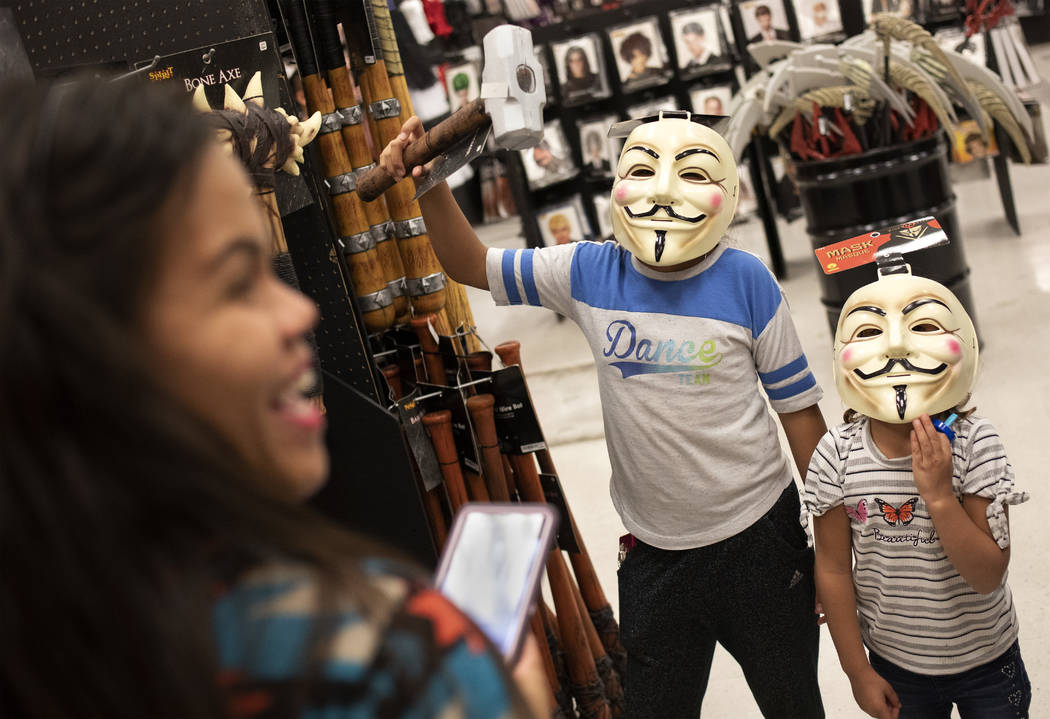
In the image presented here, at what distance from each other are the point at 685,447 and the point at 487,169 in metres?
7.02

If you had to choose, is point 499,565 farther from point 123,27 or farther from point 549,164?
point 549,164

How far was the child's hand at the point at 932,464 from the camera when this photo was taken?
1.54m

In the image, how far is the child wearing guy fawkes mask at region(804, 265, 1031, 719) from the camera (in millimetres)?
1579

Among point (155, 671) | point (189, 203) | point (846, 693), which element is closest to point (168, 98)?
point (189, 203)

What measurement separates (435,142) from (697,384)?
0.63 m

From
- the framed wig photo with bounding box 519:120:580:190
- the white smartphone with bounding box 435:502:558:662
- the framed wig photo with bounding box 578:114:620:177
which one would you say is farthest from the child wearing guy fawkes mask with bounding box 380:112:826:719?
the framed wig photo with bounding box 578:114:620:177

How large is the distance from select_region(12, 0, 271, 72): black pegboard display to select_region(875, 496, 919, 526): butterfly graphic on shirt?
4.47 ft

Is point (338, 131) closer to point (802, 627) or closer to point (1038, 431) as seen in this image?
point (802, 627)

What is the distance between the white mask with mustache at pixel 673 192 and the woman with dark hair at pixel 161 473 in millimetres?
1171

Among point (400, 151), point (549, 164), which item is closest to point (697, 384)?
point (400, 151)

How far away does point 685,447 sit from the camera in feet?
5.94

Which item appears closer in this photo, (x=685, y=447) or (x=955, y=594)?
(x=955, y=594)

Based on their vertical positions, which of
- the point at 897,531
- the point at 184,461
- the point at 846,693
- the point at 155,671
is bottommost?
the point at 846,693

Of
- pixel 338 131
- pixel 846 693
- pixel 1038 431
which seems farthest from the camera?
pixel 1038 431
